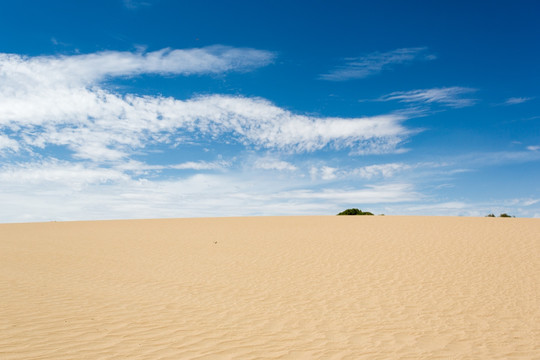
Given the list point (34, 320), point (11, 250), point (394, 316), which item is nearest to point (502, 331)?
point (394, 316)

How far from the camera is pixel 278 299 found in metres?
12.6

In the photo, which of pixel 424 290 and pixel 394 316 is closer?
pixel 394 316

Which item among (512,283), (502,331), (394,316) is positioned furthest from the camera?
(512,283)

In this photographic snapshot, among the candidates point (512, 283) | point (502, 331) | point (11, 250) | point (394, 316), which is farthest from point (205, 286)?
point (11, 250)

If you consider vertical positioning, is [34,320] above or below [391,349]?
above

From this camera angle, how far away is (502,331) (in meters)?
9.83

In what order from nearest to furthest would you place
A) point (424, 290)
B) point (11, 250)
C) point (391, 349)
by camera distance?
point (391, 349)
point (424, 290)
point (11, 250)

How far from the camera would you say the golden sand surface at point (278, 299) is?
26.4 ft

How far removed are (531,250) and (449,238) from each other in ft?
15.2

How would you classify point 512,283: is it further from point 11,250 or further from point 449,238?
point 11,250

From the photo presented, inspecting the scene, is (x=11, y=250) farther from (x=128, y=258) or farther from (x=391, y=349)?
(x=391, y=349)

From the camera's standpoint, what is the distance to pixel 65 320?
363 inches

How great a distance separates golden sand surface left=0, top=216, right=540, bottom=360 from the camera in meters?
8.04

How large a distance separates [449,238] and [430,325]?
16.4 m
